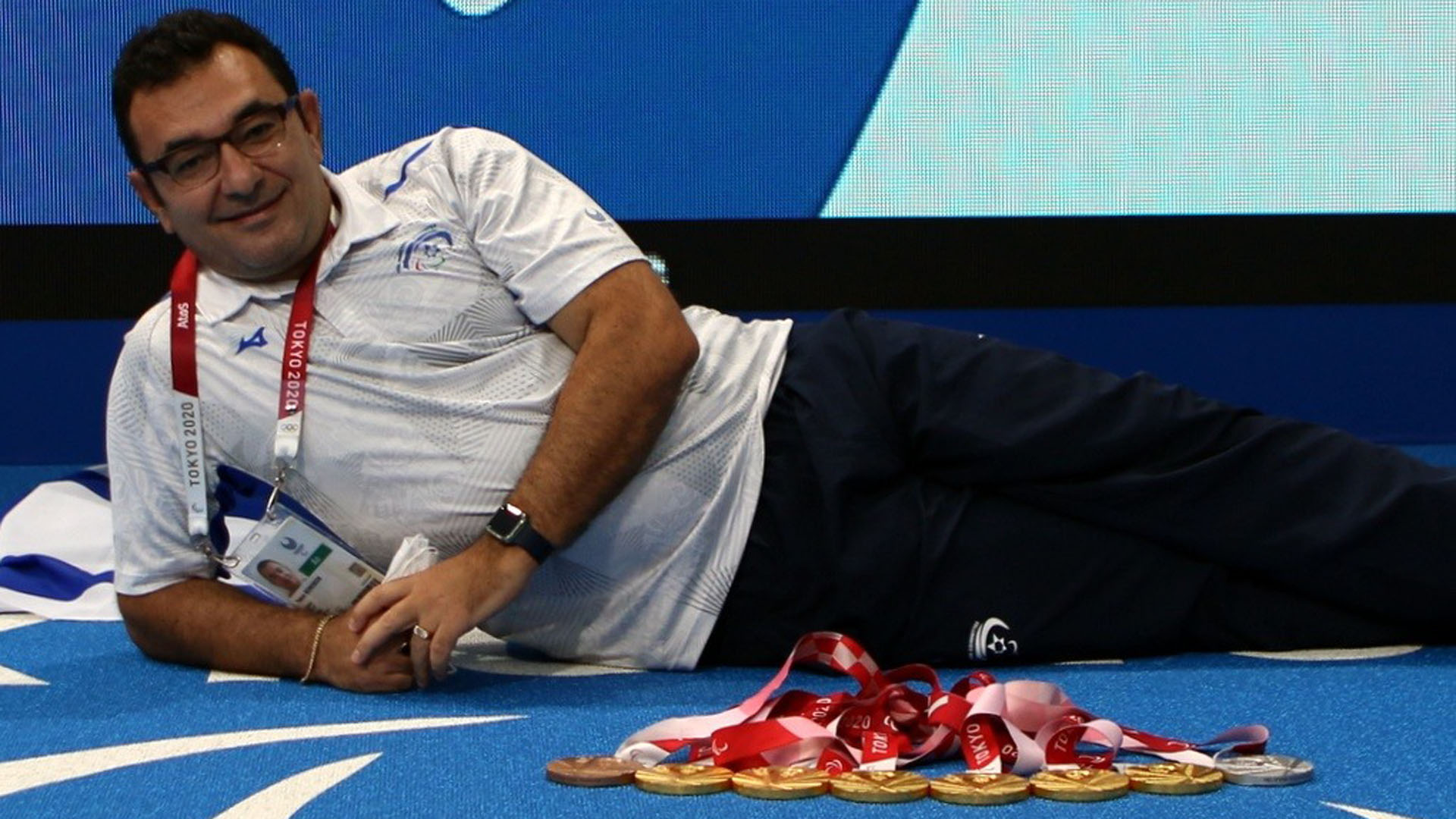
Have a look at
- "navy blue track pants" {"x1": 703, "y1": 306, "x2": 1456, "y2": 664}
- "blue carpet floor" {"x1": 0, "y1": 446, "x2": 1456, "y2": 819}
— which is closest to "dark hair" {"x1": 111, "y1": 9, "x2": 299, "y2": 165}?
"blue carpet floor" {"x1": 0, "y1": 446, "x2": 1456, "y2": 819}

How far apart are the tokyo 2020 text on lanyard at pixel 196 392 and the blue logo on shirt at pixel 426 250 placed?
11cm

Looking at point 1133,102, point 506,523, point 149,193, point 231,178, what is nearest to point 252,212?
point 231,178

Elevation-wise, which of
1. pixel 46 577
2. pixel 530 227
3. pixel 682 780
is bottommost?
pixel 46 577

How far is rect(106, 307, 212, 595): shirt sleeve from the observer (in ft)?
7.59

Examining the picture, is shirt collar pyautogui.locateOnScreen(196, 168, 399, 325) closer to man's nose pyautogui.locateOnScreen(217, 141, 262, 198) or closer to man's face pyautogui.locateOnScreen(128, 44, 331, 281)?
man's face pyautogui.locateOnScreen(128, 44, 331, 281)

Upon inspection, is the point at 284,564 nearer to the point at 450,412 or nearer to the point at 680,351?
the point at 450,412

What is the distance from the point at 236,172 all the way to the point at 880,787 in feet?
3.69

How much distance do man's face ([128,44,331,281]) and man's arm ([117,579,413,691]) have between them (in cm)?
44

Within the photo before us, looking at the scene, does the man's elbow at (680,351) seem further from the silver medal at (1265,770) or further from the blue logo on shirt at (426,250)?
the silver medal at (1265,770)

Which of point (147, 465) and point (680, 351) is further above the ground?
point (680, 351)

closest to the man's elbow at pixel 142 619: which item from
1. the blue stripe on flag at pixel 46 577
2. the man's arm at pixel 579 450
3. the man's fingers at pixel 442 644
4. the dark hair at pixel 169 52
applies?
the man's arm at pixel 579 450

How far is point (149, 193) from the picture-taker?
2312 mm

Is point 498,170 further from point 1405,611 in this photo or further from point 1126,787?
point 1405,611

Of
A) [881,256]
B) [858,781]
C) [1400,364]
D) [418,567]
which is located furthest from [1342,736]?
[1400,364]
